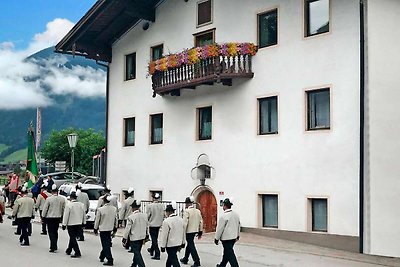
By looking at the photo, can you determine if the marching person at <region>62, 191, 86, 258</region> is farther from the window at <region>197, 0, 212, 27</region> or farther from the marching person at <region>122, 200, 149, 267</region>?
the window at <region>197, 0, 212, 27</region>

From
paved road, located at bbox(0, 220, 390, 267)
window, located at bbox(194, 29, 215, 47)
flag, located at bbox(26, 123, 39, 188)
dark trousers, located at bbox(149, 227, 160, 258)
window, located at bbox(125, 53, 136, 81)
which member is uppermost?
window, located at bbox(194, 29, 215, 47)

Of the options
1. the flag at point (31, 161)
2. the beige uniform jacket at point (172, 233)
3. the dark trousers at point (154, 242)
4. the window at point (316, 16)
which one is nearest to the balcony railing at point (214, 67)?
the window at point (316, 16)

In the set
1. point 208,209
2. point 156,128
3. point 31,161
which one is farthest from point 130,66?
point 208,209

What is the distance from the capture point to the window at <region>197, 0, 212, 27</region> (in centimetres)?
2444

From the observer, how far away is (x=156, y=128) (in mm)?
27062

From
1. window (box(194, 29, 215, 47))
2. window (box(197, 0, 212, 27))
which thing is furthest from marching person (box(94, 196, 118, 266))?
window (box(197, 0, 212, 27))

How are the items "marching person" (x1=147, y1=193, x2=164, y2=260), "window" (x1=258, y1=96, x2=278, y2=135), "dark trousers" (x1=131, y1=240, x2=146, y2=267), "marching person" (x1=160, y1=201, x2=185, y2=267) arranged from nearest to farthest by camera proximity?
"marching person" (x1=160, y1=201, x2=185, y2=267), "dark trousers" (x1=131, y1=240, x2=146, y2=267), "marching person" (x1=147, y1=193, x2=164, y2=260), "window" (x1=258, y1=96, x2=278, y2=135)

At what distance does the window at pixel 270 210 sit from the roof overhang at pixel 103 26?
10.3 meters

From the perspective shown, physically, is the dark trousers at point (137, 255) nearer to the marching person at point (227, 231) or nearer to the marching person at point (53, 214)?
the marching person at point (227, 231)

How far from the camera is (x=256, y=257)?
17.2 meters

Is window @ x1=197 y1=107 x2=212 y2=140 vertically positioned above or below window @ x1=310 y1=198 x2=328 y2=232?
above

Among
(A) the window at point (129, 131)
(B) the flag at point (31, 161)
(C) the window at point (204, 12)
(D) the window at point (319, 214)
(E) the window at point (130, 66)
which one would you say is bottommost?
(D) the window at point (319, 214)

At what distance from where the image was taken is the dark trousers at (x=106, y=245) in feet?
50.6

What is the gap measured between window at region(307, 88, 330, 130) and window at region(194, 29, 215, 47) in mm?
5564
